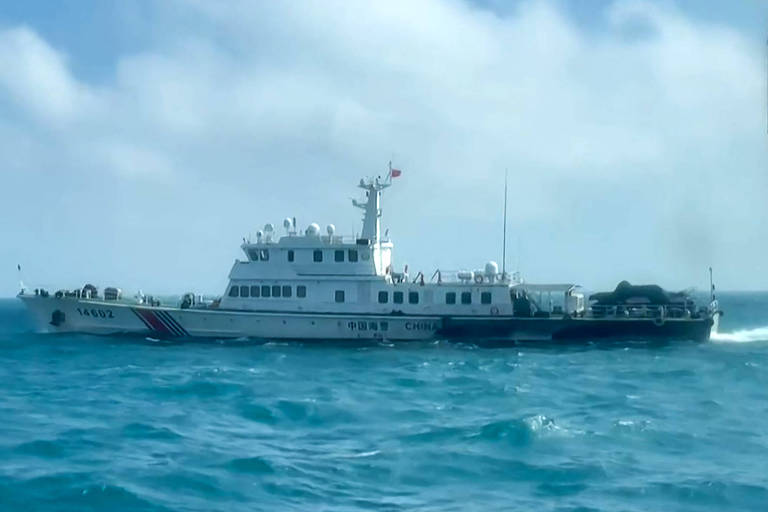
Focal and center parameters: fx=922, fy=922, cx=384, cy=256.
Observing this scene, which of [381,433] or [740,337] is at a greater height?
[740,337]

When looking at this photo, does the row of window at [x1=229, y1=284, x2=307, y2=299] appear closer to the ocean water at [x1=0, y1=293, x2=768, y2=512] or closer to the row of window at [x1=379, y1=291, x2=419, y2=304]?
the row of window at [x1=379, y1=291, x2=419, y2=304]

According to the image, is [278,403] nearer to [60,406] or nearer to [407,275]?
[60,406]

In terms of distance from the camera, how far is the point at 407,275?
46.1m

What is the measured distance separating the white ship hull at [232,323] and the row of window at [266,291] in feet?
3.59

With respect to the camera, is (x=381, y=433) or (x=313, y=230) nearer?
(x=381, y=433)

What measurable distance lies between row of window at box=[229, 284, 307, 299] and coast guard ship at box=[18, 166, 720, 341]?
5cm

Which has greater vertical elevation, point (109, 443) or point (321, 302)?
point (321, 302)

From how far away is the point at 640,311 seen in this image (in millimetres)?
45281

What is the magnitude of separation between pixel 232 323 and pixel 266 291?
224 cm

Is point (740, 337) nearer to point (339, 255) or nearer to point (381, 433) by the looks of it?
point (339, 255)

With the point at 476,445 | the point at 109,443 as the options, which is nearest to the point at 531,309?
the point at 476,445

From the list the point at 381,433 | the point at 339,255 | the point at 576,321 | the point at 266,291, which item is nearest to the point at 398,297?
the point at 339,255

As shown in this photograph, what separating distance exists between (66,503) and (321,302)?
2828 cm

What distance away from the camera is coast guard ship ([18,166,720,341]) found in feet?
144
